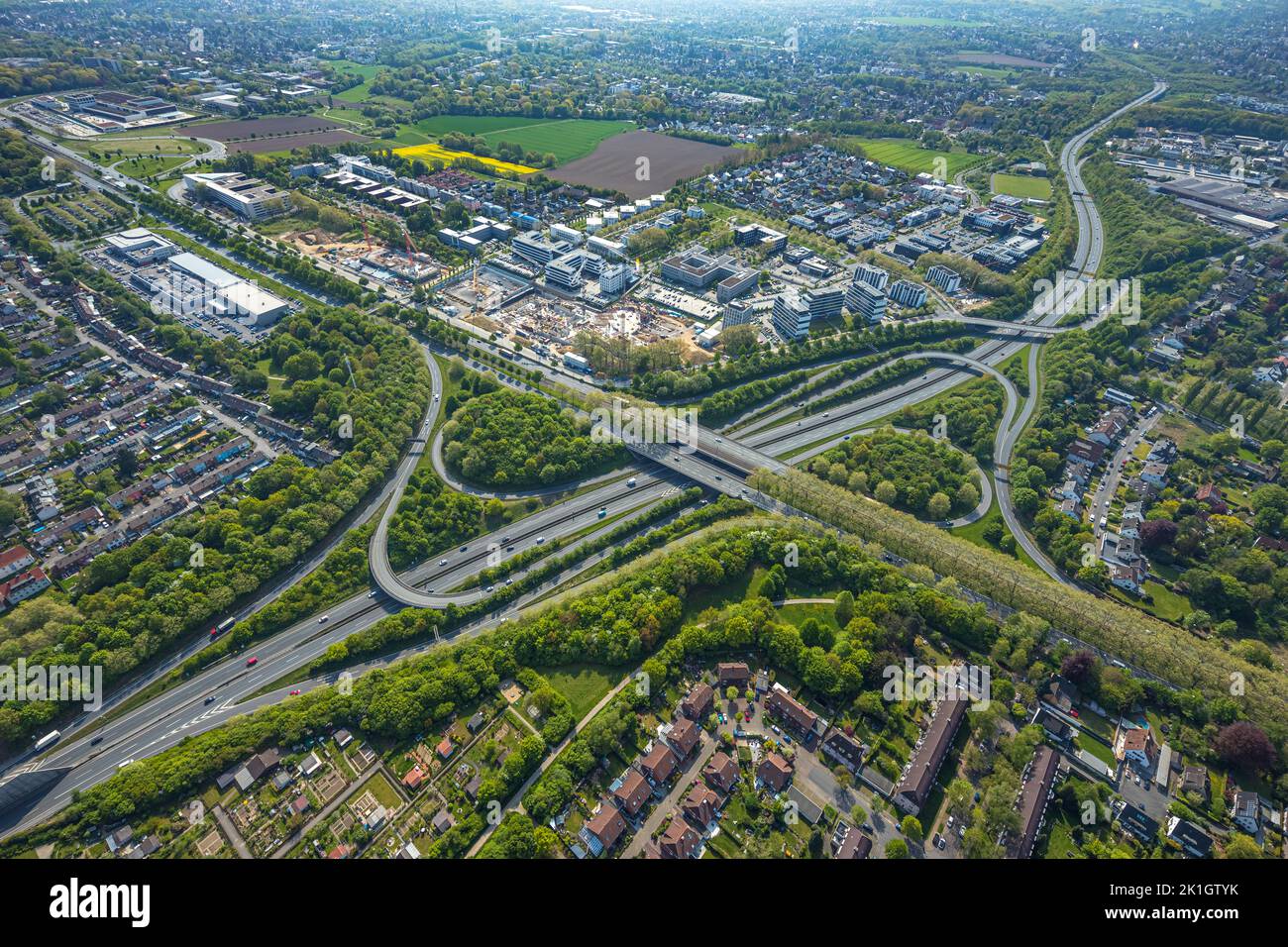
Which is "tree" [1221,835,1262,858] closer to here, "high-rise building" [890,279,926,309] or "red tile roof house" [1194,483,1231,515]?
"red tile roof house" [1194,483,1231,515]

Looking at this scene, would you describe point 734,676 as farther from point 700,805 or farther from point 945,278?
point 945,278

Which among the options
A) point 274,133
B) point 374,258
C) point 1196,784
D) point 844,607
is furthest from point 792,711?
point 274,133

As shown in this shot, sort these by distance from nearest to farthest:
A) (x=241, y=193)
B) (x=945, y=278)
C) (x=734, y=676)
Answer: (x=734, y=676) < (x=945, y=278) < (x=241, y=193)

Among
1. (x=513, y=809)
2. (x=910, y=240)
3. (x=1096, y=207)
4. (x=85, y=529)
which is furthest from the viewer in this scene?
(x=1096, y=207)

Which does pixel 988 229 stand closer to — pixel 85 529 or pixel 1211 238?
pixel 1211 238

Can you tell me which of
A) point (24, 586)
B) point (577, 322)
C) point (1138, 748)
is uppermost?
point (577, 322)
